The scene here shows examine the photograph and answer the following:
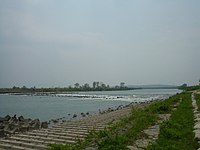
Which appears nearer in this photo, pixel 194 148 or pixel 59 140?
pixel 194 148

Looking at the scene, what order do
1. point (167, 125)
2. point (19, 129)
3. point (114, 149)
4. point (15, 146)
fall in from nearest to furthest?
1. point (114, 149)
2. point (167, 125)
3. point (15, 146)
4. point (19, 129)

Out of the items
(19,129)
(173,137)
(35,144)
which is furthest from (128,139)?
(19,129)

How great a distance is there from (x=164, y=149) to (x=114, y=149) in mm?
1496

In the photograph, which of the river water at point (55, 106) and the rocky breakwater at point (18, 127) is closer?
the rocky breakwater at point (18, 127)

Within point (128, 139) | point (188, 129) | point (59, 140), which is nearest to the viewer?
point (128, 139)

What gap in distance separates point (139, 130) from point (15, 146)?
20.7 feet

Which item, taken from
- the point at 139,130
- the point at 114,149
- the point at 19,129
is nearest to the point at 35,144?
the point at 139,130

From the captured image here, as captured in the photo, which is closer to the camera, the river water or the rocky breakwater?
the rocky breakwater

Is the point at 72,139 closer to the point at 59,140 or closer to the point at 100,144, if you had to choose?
the point at 59,140

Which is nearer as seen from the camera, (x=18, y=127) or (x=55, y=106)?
(x=18, y=127)

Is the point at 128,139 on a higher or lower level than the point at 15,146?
higher

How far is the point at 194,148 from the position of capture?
9703 mm

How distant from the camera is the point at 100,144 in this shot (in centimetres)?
967

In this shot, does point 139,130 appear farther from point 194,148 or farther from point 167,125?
point 194,148
